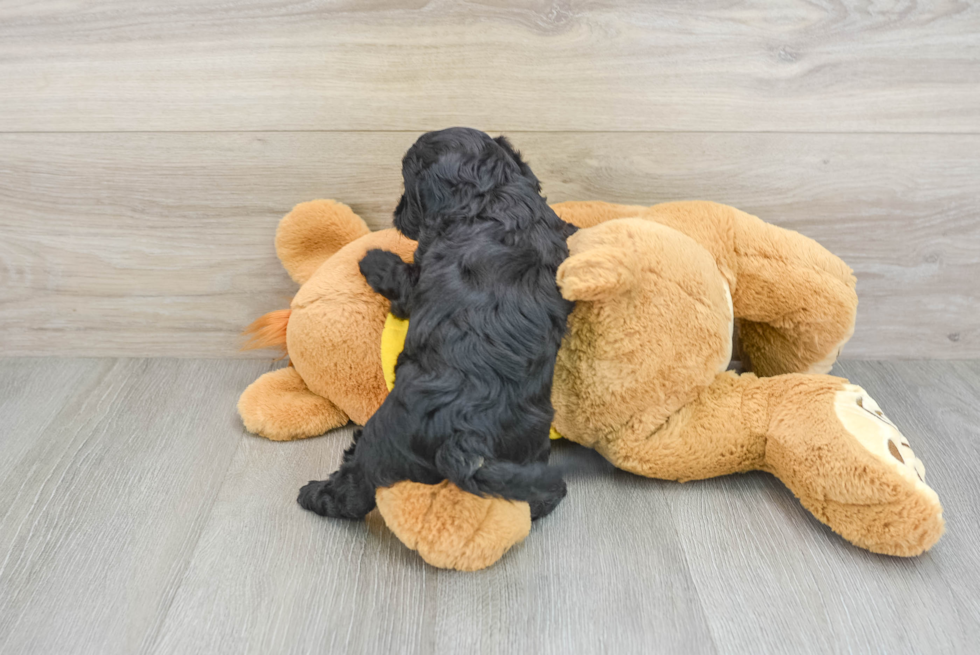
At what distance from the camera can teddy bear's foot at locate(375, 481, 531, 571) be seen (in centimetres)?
75

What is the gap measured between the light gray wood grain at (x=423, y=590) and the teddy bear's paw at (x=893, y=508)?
20 cm

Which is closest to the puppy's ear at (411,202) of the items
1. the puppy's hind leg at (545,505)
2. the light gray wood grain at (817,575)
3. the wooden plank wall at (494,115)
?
the wooden plank wall at (494,115)

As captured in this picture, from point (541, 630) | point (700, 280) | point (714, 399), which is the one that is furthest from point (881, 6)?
point (541, 630)

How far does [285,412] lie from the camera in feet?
3.32

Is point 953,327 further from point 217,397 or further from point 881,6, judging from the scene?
point 217,397

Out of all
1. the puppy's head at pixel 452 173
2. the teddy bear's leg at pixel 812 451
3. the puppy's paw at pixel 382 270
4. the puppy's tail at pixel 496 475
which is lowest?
the teddy bear's leg at pixel 812 451

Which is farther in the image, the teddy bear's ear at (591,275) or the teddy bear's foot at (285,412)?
the teddy bear's foot at (285,412)

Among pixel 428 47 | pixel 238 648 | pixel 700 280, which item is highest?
pixel 428 47

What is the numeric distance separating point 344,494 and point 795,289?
641mm

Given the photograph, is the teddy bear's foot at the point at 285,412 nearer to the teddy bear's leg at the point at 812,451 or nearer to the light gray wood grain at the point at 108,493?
the light gray wood grain at the point at 108,493

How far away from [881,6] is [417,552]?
38.0 inches

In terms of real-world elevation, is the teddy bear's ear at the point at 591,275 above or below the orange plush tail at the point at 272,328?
above

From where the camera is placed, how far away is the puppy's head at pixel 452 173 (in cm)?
78

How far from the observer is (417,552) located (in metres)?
0.79
